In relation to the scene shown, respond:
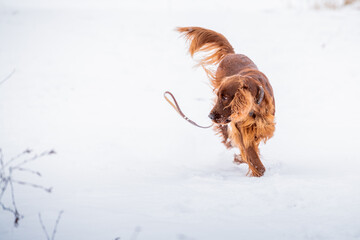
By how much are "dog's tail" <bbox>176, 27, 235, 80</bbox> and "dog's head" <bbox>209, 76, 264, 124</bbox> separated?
1215mm

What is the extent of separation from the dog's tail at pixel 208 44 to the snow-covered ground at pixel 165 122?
2.78 feet

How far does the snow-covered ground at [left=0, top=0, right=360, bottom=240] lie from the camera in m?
1.78

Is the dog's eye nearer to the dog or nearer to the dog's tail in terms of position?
the dog

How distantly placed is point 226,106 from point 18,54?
411cm

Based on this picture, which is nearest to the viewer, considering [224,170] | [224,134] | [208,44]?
[224,170]

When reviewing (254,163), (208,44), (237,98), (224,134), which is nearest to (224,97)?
(237,98)

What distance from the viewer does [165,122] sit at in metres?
4.19

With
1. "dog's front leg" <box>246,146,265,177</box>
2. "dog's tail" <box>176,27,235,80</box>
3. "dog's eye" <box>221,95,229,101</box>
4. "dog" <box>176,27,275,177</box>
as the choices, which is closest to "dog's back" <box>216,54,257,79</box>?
"dog" <box>176,27,275,177</box>

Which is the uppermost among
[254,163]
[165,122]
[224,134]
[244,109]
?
[244,109]

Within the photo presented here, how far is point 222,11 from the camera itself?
721 cm

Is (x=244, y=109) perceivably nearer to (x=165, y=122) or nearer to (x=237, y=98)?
(x=237, y=98)

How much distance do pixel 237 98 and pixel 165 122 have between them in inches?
67.1

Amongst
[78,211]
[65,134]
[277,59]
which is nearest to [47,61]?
[65,134]

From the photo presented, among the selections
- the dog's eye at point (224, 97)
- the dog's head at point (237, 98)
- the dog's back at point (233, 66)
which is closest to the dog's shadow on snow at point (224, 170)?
the dog's head at point (237, 98)
